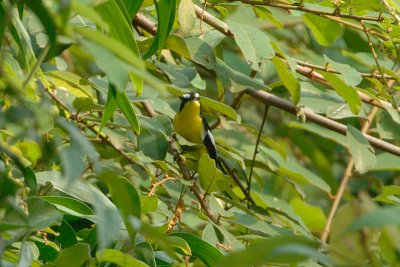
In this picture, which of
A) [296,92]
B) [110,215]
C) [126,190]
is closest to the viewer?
[110,215]

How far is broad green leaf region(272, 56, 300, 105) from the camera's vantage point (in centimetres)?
196

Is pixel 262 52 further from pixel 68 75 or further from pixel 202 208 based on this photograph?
pixel 68 75

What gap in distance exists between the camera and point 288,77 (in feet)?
6.53

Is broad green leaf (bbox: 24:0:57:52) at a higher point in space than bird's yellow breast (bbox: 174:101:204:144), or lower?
higher

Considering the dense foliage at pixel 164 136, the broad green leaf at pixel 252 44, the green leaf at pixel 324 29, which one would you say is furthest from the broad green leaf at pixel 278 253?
the green leaf at pixel 324 29

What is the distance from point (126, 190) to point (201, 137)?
127 centimetres

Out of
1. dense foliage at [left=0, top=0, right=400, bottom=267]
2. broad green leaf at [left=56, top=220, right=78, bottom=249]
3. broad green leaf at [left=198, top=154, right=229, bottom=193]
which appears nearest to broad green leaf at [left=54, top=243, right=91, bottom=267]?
dense foliage at [left=0, top=0, right=400, bottom=267]

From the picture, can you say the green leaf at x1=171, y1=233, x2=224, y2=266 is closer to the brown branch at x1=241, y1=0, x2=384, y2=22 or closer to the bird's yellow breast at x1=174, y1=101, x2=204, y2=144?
the brown branch at x1=241, y1=0, x2=384, y2=22

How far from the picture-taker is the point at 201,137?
7.98 feet

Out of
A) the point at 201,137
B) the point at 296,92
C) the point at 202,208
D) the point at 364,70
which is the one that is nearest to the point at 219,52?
the point at 201,137

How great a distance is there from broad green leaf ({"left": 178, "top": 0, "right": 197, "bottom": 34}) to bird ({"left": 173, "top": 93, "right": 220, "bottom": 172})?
0.33 meters

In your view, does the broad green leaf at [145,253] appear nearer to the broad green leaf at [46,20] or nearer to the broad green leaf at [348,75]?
the broad green leaf at [46,20]

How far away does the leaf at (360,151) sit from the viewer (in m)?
2.11

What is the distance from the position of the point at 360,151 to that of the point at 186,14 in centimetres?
59
